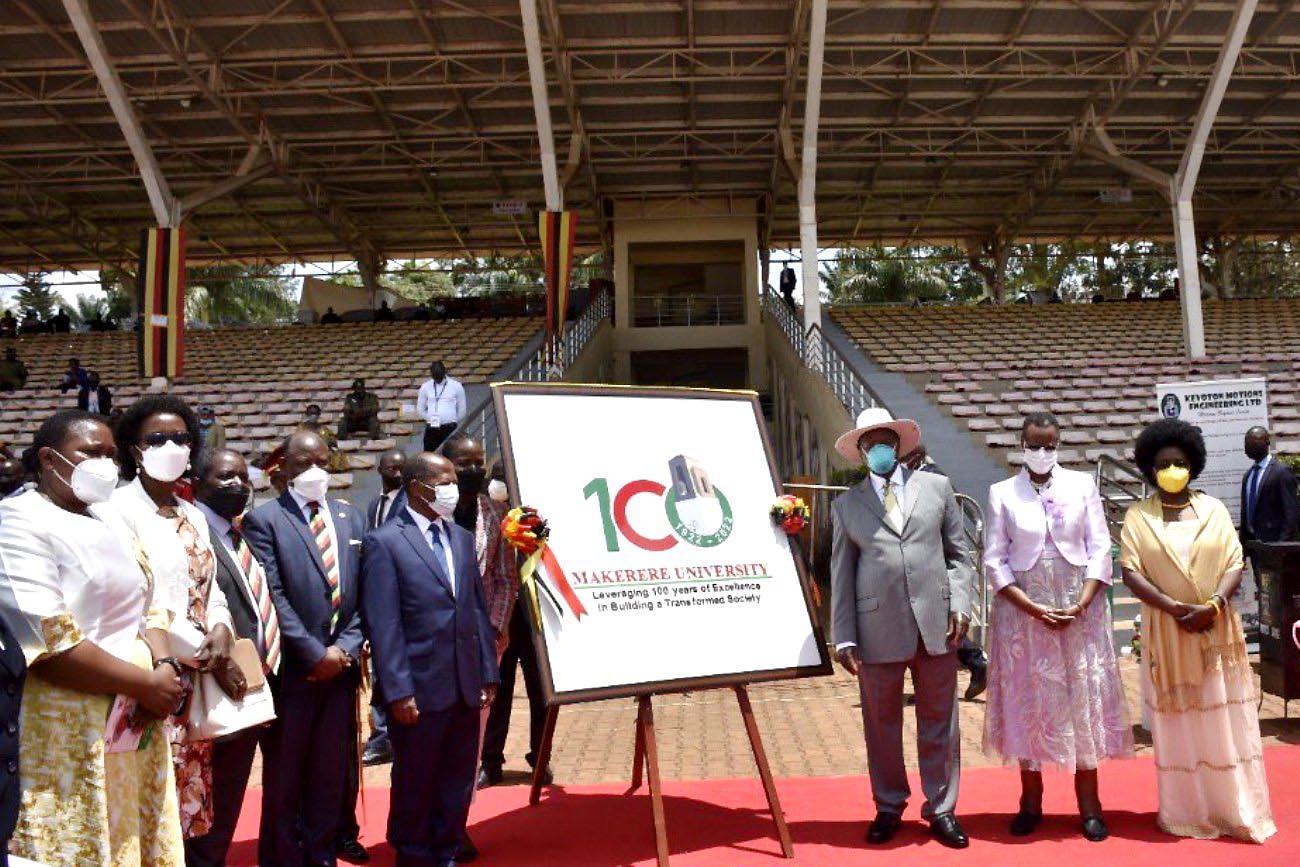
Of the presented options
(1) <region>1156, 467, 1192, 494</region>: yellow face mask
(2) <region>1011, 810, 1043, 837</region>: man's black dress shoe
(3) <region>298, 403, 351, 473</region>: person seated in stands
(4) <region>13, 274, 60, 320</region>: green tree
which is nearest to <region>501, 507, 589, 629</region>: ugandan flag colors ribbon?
(2) <region>1011, 810, 1043, 837</region>: man's black dress shoe

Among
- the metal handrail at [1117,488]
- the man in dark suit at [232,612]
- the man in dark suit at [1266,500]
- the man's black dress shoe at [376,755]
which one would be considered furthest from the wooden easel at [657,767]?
the metal handrail at [1117,488]

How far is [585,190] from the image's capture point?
22.5 metres

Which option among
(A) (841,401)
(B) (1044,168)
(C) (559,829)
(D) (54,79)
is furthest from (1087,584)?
(B) (1044,168)

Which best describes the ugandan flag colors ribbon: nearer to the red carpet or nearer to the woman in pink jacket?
the red carpet

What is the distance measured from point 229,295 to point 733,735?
29.0 metres

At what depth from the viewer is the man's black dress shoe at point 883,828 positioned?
3.95 m

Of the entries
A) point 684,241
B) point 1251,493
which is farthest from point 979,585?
point 684,241

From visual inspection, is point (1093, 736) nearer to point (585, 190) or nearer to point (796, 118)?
point (796, 118)

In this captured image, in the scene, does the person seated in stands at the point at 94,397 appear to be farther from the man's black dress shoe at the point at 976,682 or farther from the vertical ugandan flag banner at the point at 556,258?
the man's black dress shoe at the point at 976,682

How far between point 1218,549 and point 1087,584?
1.62 ft

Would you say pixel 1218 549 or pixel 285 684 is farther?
pixel 1218 549

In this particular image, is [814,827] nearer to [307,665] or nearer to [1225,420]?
[307,665]

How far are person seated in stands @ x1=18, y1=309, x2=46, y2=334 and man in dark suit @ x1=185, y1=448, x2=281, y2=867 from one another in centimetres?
2373

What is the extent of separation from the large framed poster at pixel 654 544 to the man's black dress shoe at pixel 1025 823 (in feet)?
2.94
